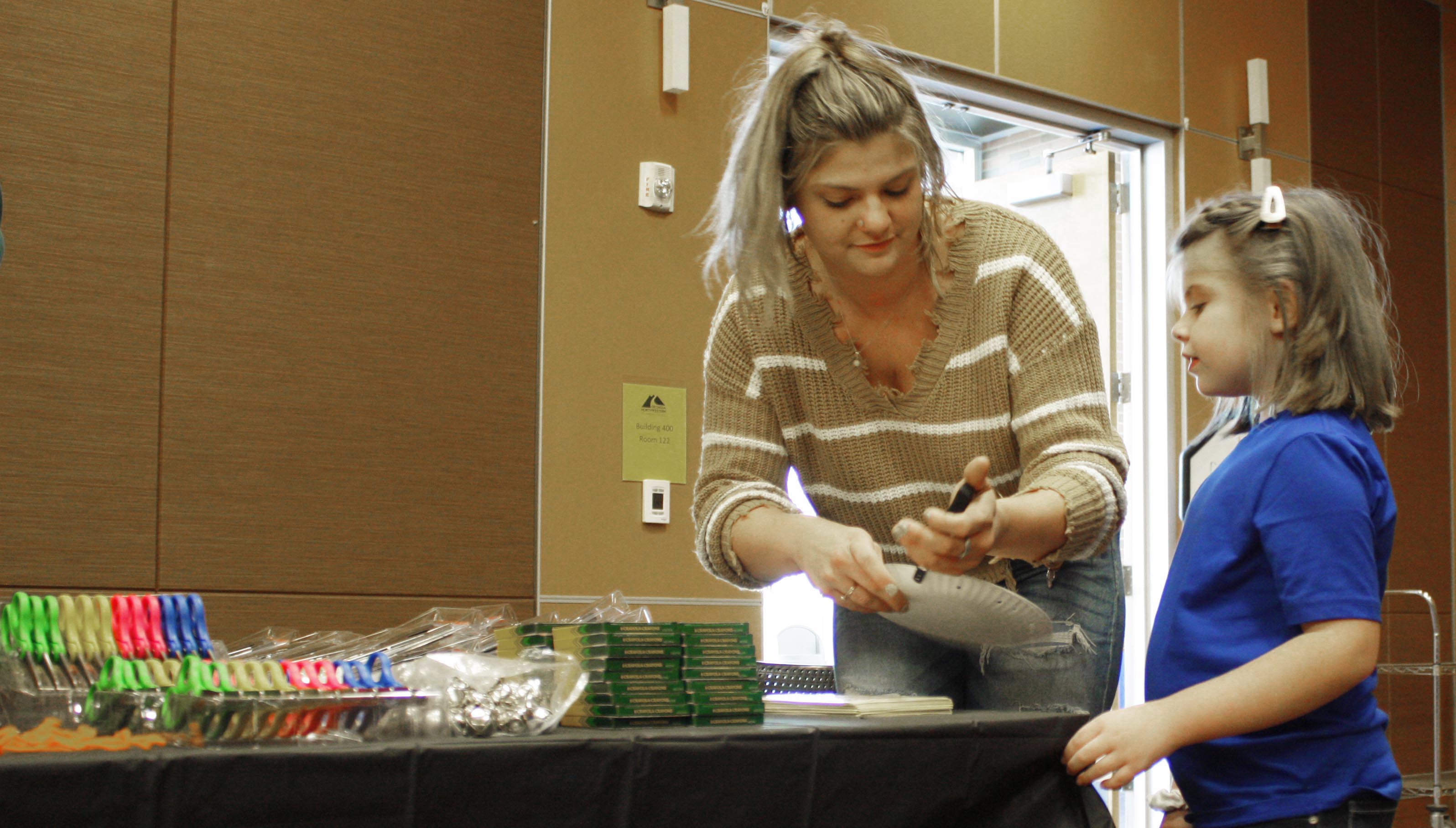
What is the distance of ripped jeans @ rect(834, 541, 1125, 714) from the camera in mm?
1367

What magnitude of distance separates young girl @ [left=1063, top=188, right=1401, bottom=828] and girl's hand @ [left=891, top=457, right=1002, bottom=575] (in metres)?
0.23

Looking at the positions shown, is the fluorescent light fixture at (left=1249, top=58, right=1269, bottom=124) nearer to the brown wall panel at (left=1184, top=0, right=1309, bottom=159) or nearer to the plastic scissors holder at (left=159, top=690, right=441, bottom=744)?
the brown wall panel at (left=1184, top=0, right=1309, bottom=159)

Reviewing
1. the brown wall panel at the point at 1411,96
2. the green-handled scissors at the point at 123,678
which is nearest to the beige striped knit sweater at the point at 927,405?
the green-handled scissors at the point at 123,678

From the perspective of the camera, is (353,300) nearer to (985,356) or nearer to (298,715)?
(985,356)

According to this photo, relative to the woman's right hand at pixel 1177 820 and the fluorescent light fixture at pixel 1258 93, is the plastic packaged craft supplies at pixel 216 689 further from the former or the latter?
the fluorescent light fixture at pixel 1258 93

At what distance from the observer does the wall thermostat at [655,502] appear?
3150 mm

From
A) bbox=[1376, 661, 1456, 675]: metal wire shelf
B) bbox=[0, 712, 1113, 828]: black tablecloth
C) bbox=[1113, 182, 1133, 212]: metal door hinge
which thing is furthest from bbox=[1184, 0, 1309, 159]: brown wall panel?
bbox=[0, 712, 1113, 828]: black tablecloth

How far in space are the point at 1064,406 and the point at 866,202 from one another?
30cm

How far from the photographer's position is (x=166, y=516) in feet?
8.34

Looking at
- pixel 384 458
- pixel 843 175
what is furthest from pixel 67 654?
pixel 384 458

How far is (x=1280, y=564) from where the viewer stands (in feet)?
4.27

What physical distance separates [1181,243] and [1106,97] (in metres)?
2.69

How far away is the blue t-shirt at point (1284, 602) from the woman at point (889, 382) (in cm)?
10

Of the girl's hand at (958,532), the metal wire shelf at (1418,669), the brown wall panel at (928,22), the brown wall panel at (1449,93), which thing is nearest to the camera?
the girl's hand at (958,532)
